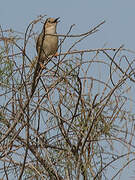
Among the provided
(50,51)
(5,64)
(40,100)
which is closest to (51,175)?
(40,100)

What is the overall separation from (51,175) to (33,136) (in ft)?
0.83

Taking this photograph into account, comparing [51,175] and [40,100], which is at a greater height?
[40,100]

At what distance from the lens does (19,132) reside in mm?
2123

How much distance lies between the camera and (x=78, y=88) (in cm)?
222

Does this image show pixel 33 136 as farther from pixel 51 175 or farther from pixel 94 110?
pixel 94 110

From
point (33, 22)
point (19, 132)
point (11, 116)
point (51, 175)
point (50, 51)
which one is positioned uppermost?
point (50, 51)

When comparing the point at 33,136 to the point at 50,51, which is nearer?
the point at 33,136

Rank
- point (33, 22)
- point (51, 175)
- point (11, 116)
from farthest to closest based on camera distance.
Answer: point (11, 116) < point (51, 175) < point (33, 22)

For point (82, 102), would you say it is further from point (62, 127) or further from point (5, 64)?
point (5, 64)

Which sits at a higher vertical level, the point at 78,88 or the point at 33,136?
the point at 78,88

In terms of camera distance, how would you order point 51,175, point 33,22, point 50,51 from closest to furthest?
point 33,22 → point 51,175 → point 50,51

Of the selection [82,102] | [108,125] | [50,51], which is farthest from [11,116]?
[50,51]

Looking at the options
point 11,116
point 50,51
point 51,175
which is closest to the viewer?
point 51,175

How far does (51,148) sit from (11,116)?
0.30 meters
